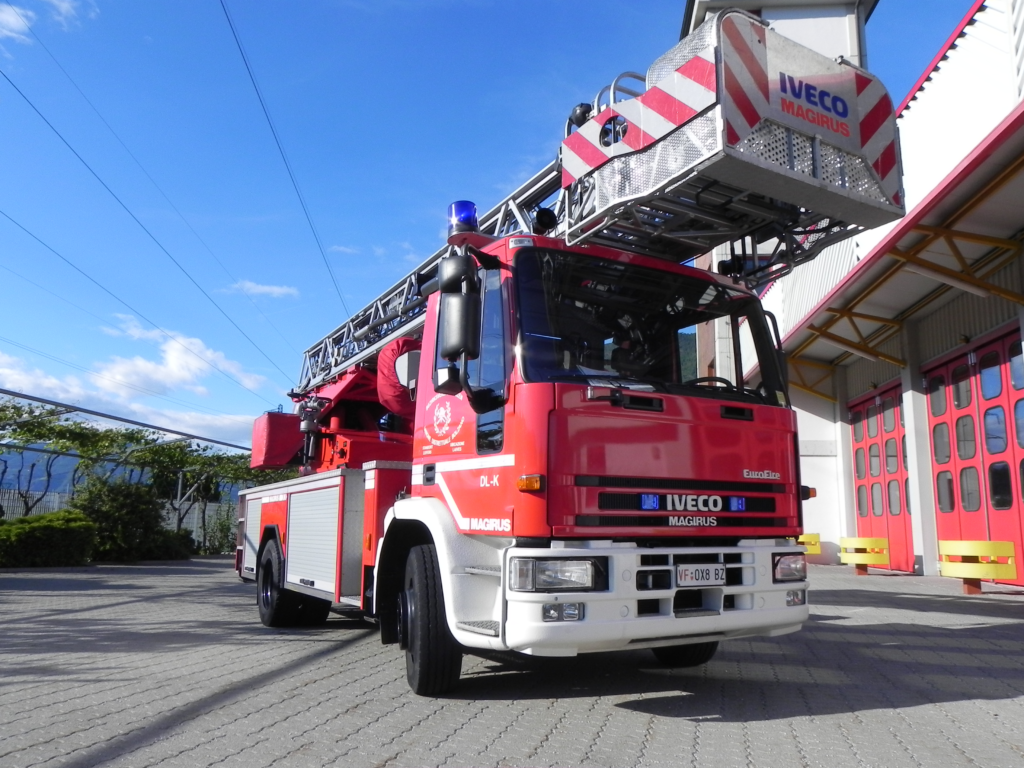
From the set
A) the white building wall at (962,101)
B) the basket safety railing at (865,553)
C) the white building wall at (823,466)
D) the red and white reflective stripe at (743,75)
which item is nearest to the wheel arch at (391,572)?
the red and white reflective stripe at (743,75)

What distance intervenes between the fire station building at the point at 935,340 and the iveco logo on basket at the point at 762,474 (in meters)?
4.38

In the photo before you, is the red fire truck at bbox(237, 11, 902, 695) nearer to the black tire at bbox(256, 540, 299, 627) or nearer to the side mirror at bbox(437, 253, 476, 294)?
the side mirror at bbox(437, 253, 476, 294)

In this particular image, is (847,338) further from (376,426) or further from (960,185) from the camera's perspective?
(376,426)

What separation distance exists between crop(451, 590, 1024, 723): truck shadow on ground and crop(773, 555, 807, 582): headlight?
73 cm

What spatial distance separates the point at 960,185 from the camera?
8242 mm

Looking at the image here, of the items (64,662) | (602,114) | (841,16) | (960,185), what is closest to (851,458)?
(960,185)

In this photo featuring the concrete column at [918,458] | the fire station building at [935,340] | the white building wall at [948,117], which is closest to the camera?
the white building wall at [948,117]

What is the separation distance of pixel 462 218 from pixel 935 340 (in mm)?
9452

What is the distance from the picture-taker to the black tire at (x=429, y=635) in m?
4.69

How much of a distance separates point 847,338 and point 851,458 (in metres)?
2.83

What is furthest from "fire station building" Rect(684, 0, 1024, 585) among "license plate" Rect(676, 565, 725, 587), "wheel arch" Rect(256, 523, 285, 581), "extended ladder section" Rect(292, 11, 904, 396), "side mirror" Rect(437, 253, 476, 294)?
"wheel arch" Rect(256, 523, 285, 581)

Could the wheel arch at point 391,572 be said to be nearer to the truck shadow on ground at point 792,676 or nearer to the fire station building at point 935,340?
the truck shadow on ground at point 792,676

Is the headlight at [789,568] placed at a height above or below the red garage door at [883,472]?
below

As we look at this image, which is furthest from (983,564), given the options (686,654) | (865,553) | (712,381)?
(712,381)
